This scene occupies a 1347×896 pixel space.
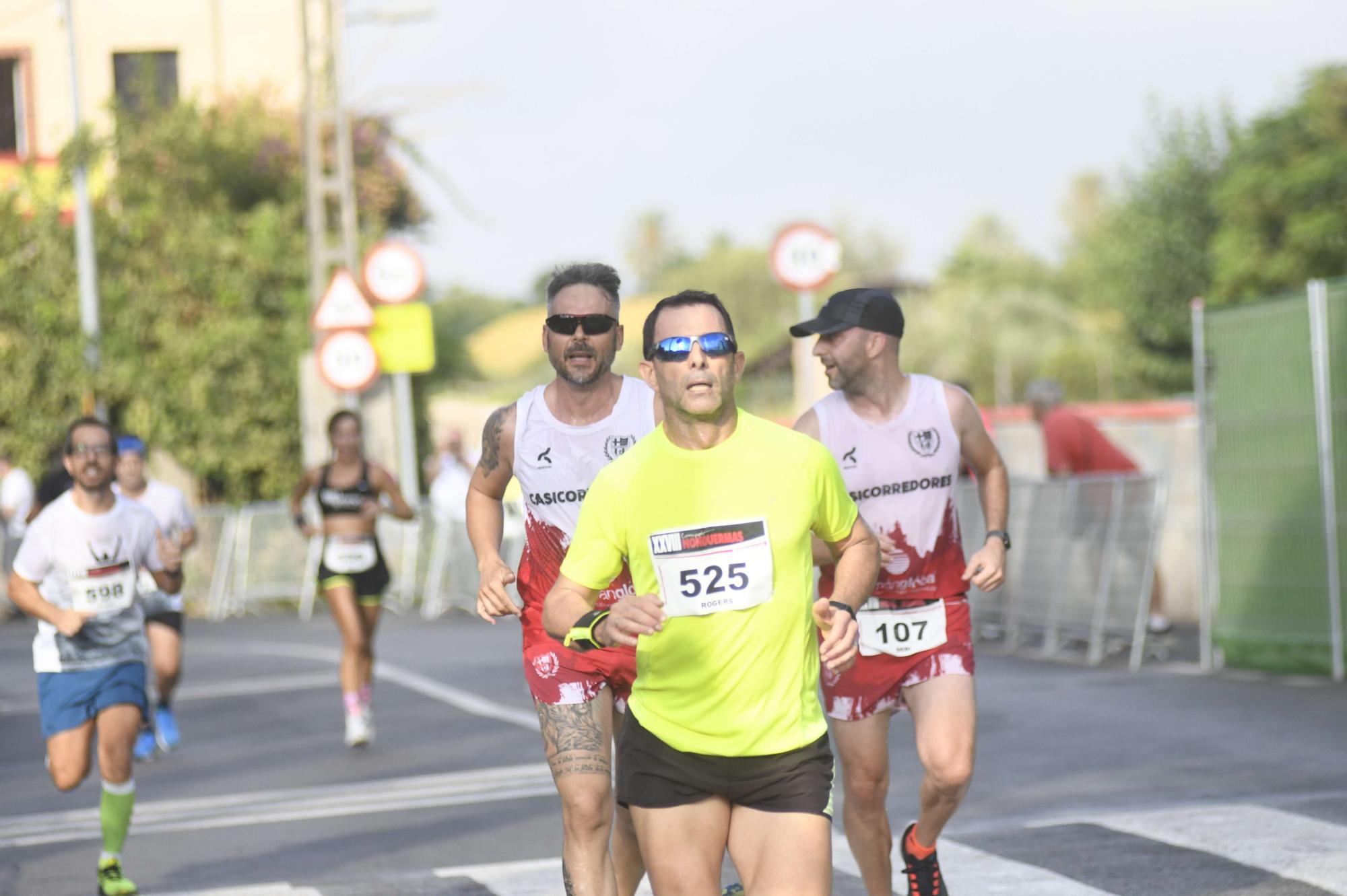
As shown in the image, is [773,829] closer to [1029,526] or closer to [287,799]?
[287,799]

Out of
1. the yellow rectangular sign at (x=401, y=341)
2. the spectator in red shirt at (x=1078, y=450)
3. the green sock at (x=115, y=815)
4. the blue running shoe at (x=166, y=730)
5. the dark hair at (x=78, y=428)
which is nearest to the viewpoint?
the green sock at (x=115, y=815)

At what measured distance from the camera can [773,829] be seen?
4922 mm

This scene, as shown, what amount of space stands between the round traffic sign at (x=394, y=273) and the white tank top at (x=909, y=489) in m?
14.9

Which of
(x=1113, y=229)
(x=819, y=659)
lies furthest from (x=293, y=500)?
(x=1113, y=229)

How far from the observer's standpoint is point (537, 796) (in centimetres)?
1023

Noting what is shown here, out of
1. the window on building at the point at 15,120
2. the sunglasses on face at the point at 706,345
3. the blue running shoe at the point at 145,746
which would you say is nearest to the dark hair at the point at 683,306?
the sunglasses on face at the point at 706,345

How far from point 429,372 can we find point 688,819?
27096 mm

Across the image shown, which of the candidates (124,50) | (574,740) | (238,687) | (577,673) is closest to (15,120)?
(124,50)

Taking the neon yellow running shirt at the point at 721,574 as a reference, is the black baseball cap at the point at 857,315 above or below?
above

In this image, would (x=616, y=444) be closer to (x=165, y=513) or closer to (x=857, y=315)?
(x=857, y=315)

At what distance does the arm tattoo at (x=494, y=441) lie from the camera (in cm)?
666

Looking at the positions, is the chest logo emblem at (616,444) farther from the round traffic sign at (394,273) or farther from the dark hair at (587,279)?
the round traffic sign at (394,273)

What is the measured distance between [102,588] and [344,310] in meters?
13.0

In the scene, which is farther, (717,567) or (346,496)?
A: (346,496)
